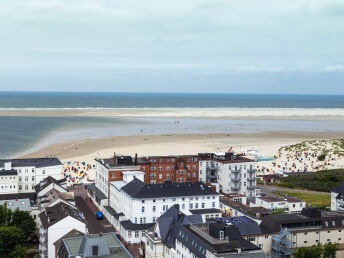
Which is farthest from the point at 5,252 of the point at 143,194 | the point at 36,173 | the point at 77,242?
the point at 36,173

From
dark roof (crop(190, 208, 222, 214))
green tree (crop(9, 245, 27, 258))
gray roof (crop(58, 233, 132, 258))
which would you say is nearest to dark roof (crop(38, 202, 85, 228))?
green tree (crop(9, 245, 27, 258))

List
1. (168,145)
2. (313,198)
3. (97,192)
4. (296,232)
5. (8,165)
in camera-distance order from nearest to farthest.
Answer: (296,232)
(97,192)
(8,165)
(313,198)
(168,145)

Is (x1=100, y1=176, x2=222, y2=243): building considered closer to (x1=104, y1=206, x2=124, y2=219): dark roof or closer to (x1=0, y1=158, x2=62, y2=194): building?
(x1=104, y1=206, x2=124, y2=219): dark roof

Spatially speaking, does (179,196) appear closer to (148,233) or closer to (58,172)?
(148,233)

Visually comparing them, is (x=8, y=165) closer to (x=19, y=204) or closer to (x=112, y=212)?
(x=19, y=204)

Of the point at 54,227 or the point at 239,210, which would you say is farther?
the point at 239,210

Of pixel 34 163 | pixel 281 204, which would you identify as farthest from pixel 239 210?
pixel 34 163

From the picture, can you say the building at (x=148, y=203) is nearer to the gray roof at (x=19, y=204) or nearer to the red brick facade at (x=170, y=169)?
the red brick facade at (x=170, y=169)
